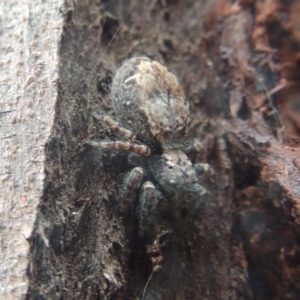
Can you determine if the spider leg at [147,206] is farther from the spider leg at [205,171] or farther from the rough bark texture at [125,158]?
the spider leg at [205,171]

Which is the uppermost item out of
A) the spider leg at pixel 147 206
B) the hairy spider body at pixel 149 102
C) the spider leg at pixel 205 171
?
the hairy spider body at pixel 149 102

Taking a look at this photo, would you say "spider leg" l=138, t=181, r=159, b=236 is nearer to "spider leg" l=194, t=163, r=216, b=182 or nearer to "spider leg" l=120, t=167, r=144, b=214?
"spider leg" l=120, t=167, r=144, b=214

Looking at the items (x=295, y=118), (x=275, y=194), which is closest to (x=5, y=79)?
(x=275, y=194)

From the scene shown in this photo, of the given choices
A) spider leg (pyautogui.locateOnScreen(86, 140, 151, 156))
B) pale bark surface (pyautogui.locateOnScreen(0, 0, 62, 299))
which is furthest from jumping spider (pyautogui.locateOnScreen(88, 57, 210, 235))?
pale bark surface (pyautogui.locateOnScreen(0, 0, 62, 299))

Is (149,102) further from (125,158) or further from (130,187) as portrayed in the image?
(130,187)

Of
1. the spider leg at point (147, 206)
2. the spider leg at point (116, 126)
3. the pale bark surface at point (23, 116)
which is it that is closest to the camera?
the pale bark surface at point (23, 116)

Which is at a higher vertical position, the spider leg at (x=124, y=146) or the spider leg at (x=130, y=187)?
the spider leg at (x=124, y=146)

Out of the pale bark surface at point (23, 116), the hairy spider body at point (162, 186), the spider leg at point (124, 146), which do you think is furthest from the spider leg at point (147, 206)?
the pale bark surface at point (23, 116)

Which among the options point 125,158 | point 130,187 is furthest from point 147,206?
point 125,158
